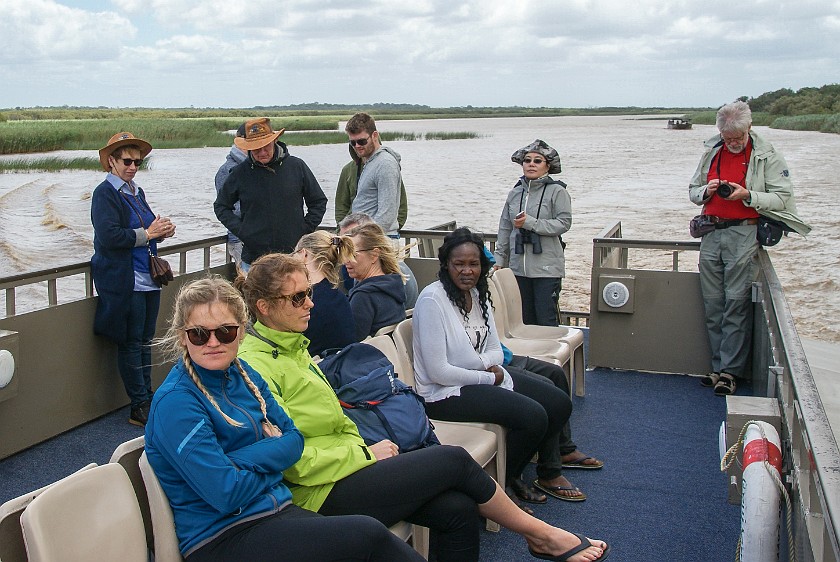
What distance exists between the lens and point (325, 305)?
336 cm

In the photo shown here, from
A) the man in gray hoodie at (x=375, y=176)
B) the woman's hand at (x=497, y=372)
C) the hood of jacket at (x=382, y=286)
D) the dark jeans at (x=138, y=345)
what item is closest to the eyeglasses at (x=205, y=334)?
the hood of jacket at (x=382, y=286)

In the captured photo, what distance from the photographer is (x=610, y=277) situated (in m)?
5.81

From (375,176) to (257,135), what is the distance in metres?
0.75

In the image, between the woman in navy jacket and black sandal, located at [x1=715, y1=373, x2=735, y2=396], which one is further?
black sandal, located at [x1=715, y1=373, x2=735, y2=396]

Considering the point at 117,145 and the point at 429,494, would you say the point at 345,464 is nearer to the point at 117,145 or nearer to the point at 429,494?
the point at 429,494

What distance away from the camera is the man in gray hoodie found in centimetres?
554

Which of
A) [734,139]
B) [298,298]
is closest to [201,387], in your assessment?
[298,298]

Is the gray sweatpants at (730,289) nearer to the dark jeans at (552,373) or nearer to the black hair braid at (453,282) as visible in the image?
the dark jeans at (552,373)

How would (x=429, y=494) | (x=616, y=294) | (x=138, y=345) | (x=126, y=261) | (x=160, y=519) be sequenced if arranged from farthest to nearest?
(x=616, y=294)
(x=138, y=345)
(x=126, y=261)
(x=429, y=494)
(x=160, y=519)

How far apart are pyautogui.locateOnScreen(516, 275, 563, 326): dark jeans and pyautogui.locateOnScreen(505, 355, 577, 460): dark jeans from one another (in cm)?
116

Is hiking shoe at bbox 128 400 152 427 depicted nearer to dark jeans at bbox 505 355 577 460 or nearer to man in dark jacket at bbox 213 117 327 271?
man in dark jacket at bbox 213 117 327 271

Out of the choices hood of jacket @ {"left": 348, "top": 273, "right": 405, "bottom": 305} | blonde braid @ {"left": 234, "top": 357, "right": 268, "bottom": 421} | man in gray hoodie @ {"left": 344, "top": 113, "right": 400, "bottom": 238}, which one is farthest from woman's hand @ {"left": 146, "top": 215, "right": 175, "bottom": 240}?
blonde braid @ {"left": 234, "top": 357, "right": 268, "bottom": 421}

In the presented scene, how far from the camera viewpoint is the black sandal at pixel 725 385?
5348 millimetres

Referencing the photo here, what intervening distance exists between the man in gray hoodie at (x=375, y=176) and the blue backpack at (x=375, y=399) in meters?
2.43
